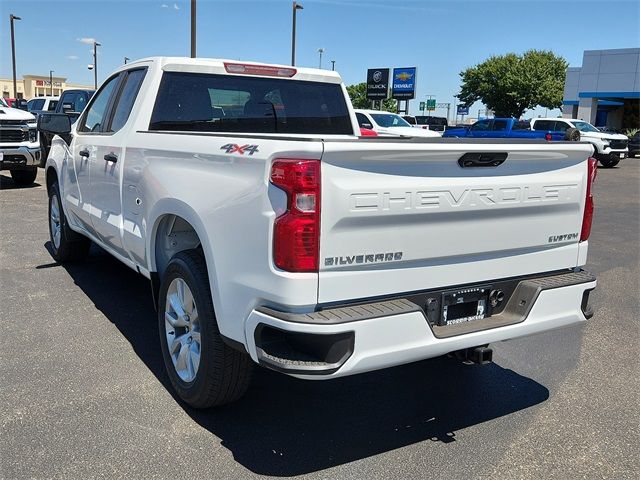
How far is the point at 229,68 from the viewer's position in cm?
457

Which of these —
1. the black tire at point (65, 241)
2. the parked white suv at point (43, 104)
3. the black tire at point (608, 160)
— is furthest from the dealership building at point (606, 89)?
the black tire at point (65, 241)

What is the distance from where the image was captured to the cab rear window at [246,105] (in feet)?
14.2

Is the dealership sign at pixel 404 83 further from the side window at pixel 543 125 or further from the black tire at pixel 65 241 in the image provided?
the black tire at pixel 65 241

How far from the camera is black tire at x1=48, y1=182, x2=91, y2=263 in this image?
6172 millimetres

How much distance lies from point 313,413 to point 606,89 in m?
46.2

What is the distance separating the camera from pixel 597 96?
144 feet

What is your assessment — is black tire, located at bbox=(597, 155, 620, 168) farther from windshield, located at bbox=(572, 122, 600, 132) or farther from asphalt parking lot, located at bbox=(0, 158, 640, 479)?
asphalt parking lot, located at bbox=(0, 158, 640, 479)

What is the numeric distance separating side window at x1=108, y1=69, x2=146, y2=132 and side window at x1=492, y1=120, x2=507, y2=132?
940 inches

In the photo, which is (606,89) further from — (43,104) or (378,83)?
(43,104)

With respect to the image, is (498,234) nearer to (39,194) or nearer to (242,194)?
(242,194)

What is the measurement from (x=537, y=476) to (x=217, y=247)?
1917 millimetres

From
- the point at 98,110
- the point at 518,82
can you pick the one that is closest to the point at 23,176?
the point at 98,110

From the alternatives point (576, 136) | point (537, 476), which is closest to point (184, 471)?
point (537, 476)

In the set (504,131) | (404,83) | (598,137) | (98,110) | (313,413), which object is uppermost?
(404,83)
